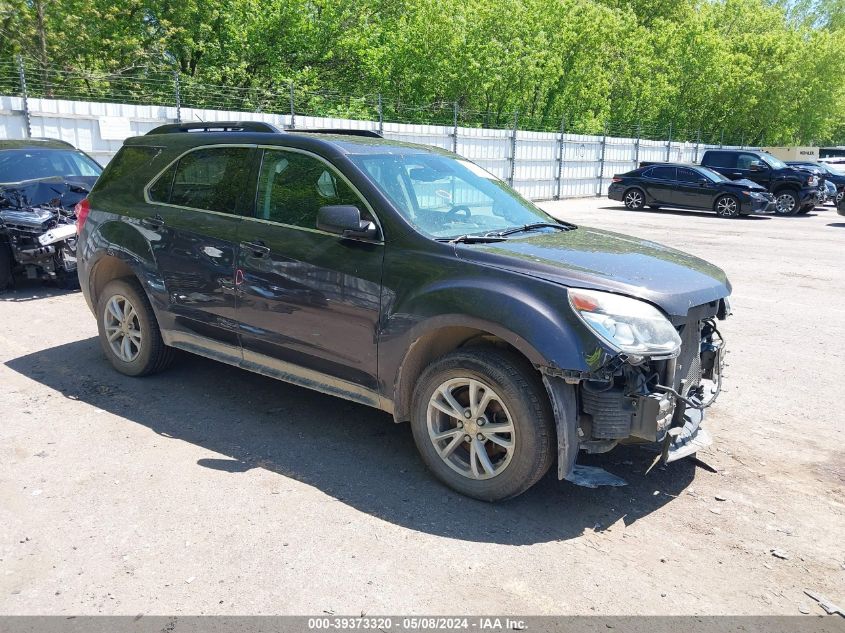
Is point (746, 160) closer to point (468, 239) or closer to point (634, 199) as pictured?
point (634, 199)

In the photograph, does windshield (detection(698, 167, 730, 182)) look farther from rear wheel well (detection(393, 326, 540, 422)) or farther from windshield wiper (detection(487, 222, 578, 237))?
rear wheel well (detection(393, 326, 540, 422))

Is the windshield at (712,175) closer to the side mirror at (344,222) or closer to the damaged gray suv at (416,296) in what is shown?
the damaged gray suv at (416,296)

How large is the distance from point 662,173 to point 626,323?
66.6 ft

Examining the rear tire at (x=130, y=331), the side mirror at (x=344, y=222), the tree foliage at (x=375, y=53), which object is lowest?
the rear tire at (x=130, y=331)

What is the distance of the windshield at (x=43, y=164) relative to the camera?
29.5 feet

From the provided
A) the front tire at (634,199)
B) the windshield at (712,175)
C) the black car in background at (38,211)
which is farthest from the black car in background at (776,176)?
the black car in background at (38,211)

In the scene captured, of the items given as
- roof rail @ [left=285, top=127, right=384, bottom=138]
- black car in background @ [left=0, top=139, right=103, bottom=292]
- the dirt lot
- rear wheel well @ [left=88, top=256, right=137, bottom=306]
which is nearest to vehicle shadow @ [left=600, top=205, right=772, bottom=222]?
the dirt lot

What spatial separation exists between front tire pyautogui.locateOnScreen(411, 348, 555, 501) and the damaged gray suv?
0.04 feet

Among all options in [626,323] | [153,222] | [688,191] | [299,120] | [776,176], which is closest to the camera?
[626,323]

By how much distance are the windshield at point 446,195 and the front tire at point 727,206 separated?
58.1ft

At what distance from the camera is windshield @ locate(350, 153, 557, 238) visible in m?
4.19

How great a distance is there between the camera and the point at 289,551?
10.7ft

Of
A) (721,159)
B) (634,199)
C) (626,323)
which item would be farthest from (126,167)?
(721,159)

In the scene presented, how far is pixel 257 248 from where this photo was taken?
448 centimetres
